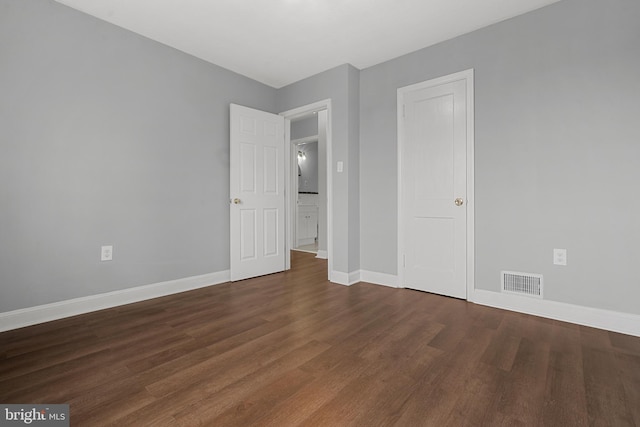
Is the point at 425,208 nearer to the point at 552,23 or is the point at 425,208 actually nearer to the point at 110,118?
the point at 552,23

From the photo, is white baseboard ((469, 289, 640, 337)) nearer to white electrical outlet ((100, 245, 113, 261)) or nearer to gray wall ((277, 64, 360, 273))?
gray wall ((277, 64, 360, 273))

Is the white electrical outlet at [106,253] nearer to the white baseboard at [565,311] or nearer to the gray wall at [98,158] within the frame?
the gray wall at [98,158]

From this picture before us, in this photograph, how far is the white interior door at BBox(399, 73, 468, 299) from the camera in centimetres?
292

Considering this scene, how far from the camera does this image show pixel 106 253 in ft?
8.80

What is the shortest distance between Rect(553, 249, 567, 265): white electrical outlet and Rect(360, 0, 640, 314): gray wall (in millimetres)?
38

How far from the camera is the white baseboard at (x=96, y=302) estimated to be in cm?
224

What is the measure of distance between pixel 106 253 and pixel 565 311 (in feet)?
12.9

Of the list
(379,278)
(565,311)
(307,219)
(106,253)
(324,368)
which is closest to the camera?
(324,368)

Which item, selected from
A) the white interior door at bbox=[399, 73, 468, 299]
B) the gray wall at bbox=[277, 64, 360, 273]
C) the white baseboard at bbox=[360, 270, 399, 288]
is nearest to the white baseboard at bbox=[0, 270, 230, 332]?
the gray wall at bbox=[277, 64, 360, 273]

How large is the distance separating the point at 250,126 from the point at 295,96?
79cm

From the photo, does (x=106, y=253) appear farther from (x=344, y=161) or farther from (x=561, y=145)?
→ (x=561, y=145)

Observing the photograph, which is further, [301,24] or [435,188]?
[435,188]

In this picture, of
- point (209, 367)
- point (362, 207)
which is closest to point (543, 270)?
point (362, 207)

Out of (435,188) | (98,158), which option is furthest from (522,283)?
(98,158)
